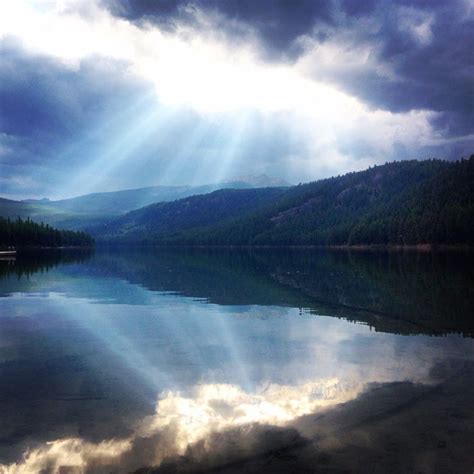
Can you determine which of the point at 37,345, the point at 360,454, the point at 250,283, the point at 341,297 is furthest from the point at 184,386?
the point at 250,283

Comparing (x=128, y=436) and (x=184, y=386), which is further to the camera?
(x=184, y=386)

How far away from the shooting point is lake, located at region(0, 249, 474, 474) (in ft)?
35.6

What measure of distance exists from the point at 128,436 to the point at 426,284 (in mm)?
43509

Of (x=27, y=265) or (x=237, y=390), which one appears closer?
(x=237, y=390)

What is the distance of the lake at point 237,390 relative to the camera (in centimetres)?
1086

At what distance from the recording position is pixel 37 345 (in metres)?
22.3

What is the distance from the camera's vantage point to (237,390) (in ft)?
50.9

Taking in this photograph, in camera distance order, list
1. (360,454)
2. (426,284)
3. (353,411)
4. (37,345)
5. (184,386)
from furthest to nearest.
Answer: (426,284) < (37,345) < (184,386) < (353,411) < (360,454)

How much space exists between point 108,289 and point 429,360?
121 ft

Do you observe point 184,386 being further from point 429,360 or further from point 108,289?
point 108,289

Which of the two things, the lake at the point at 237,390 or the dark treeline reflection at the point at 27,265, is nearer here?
the lake at the point at 237,390

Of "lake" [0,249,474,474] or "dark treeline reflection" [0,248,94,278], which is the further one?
"dark treeline reflection" [0,248,94,278]

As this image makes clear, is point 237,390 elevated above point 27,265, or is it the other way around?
point 27,265

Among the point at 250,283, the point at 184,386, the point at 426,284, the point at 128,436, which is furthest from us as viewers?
the point at 250,283
